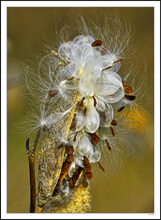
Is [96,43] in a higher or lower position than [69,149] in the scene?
higher

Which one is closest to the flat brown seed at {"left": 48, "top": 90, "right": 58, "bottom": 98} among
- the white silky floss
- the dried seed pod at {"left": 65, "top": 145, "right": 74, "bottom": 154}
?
the white silky floss

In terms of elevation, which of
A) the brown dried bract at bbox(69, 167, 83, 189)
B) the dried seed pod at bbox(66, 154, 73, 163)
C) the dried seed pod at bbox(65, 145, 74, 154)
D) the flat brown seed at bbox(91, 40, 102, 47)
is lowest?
the brown dried bract at bbox(69, 167, 83, 189)

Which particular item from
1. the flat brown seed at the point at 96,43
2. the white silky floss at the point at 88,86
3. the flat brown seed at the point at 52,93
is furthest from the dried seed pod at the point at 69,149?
the flat brown seed at the point at 96,43

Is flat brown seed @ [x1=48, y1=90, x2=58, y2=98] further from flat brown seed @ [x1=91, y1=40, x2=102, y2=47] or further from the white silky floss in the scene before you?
flat brown seed @ [x1=91, y1=40, x2=102, y2=47]

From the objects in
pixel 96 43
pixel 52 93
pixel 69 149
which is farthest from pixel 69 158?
pixel 96 43

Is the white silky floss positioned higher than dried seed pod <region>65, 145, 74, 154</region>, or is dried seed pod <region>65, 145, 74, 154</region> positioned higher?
the white silky floss

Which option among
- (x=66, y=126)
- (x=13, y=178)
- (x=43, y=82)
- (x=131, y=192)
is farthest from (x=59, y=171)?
(x=131, y=192)

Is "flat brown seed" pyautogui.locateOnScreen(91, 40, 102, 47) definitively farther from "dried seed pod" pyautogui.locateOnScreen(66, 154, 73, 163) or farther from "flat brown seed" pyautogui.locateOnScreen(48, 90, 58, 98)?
"dried seed pod" pyautogui.locateOnScreen(66, 154, 73, 163)

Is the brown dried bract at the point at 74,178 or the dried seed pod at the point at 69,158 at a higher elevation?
the dried seed pod at the point at 69,158

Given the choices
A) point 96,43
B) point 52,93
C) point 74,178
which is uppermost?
point 96,43

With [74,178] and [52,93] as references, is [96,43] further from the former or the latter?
[74,178]

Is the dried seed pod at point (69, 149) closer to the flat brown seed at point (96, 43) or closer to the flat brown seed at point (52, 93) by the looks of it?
the flat brown seed at point (52, 93)

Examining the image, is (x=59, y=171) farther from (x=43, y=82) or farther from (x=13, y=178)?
(x=13, y=178)
